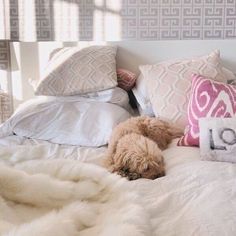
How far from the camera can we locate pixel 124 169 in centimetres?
132

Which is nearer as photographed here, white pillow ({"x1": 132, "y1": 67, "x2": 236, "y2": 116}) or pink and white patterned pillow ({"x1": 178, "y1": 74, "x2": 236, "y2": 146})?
pink and white patterned pillow ({"x1": 178, "y1": 74, "x2": 236, "y2": 146})

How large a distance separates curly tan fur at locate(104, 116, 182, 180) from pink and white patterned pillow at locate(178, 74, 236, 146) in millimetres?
120

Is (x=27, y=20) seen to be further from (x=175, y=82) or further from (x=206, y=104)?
(x=206, y=104)

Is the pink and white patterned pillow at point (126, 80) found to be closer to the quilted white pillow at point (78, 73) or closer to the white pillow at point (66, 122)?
the quilted white pillow at point (78, 73)

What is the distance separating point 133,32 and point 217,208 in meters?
1.64

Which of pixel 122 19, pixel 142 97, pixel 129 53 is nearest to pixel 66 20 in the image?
pixel 122 19

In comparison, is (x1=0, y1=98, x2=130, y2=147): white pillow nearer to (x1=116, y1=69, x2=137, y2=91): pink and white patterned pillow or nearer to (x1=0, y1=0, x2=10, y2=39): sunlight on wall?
(x1=116, y1=69, x2=137, y2=91): pink and white patterned pillow

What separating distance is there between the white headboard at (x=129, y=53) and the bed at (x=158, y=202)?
100 centimetres

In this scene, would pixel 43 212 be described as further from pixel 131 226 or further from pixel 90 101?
pixel 90 101

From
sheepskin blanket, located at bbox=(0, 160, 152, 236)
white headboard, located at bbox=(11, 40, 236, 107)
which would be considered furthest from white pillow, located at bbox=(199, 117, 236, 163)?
white headboard, located at bbox=(11, 40, 236, 107)

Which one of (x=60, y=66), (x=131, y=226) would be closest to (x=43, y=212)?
(x=131, y=226)

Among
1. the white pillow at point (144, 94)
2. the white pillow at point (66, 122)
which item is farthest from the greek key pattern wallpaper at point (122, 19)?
the white pillow at point (66, 122)

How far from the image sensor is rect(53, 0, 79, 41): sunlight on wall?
2408 millimetres

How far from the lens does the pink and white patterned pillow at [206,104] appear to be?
1570 millimetres
